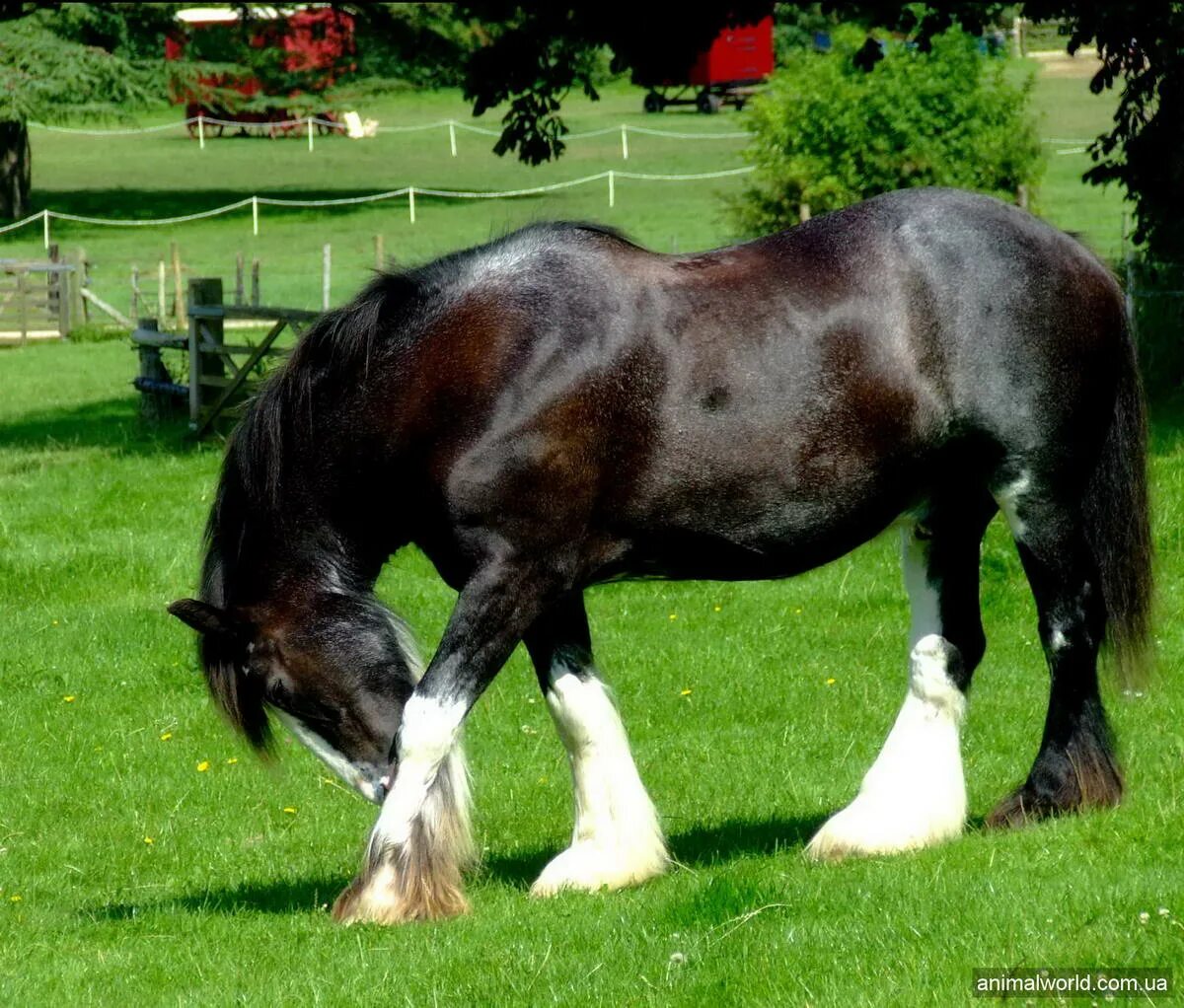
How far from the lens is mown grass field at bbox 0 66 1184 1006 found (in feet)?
15.1

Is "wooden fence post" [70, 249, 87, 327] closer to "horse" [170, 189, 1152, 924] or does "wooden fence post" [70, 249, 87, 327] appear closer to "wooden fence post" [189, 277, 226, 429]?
"wooden fence post" [189, 277, 226, 429]

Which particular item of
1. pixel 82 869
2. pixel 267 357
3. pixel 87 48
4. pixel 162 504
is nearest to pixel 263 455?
pixel 82 869

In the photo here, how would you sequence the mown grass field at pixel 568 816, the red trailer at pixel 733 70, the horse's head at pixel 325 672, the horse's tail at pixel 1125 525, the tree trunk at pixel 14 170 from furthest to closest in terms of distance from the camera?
the red trailer at pixel 733 70, the tree trunk at pixel 14 170, the horse's tail at pixel 1125 525, the horse's head at pixel 325 672, the mown grass field at pixel 568 816

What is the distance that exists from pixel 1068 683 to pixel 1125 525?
0.61 metres

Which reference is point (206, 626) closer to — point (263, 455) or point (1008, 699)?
point (263, 455)

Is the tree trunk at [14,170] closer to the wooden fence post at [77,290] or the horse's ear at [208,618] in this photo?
the wooden fence post at [77,290]

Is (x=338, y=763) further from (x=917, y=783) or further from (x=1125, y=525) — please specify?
(x=1125, y=525)

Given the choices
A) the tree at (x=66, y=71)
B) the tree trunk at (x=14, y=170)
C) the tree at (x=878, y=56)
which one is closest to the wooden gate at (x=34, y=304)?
the tree at (x=66, y=71)

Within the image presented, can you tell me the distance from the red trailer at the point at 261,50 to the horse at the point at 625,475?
1397 inches

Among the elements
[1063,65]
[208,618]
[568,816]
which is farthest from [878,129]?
[1063,65]

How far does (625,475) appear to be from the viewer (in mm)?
5469

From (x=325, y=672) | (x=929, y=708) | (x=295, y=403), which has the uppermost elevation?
(x=295, y=403)

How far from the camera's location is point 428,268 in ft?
18.9

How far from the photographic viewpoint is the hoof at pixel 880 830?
580 cm
